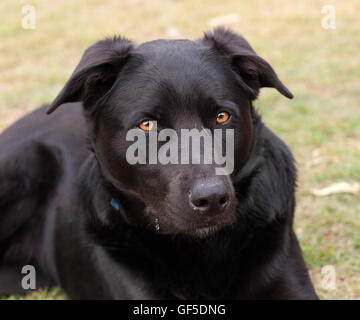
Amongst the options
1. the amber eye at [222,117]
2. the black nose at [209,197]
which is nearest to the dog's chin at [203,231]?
the black nose at [209,197]

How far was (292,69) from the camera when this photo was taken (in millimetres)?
7062

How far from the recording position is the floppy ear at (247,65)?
116 inches

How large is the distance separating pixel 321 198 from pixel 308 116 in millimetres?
1532

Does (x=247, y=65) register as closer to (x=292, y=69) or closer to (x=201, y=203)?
(x=201, y=203)

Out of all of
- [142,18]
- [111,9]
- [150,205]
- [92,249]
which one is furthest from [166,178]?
[111,9]

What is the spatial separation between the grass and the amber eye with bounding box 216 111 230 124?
4.66 ft

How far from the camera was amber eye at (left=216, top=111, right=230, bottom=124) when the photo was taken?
2805 millimetres

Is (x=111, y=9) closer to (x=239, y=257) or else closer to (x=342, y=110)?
(x=342, y=110)

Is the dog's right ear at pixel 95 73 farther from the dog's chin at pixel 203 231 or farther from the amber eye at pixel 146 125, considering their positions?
the dog's chin at pixel 203 231

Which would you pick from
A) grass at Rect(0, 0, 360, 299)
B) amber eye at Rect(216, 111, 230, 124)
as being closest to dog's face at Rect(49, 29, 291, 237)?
amber eye at Rect(216, 111, 230, 124)

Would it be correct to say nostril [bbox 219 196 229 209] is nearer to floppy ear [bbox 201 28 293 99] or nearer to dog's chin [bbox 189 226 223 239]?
dog's chin [bbox 189 226 223 239]

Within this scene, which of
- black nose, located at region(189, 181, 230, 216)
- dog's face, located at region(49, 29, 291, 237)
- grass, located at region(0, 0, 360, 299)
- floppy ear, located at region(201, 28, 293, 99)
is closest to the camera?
black nose, located at region(189, 181, 230, 216)

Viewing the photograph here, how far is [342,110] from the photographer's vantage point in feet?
19.4

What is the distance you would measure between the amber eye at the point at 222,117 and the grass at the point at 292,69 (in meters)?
1.42
